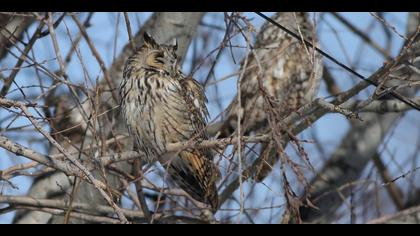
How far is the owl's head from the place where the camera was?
453cm

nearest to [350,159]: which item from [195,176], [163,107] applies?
[195,176]

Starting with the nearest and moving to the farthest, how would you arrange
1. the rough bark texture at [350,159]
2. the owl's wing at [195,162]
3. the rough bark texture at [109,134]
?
the owl's wing at [195,162] < the rough bark texture at [109,134] < the rough bark texture at [350,159]

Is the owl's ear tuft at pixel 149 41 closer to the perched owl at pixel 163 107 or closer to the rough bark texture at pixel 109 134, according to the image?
the perched owl at pixel 163 107

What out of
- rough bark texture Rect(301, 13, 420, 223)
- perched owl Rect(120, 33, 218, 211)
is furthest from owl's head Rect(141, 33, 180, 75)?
rough bark texture Rect(301, 13, 420, 223)

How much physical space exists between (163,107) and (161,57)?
308 mm

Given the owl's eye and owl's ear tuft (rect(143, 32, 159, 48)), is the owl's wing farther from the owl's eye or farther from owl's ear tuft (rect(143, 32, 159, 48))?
owl's ear tuft (rect(143, 32, 159, 48))

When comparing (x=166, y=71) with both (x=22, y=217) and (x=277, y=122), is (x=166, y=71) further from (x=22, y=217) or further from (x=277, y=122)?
(x=22, y=217)

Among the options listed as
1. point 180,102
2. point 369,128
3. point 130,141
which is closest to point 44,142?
point 130,141

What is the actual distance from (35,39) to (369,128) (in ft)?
10.2

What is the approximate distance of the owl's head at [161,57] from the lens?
453cm

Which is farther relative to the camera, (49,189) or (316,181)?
(316,181)

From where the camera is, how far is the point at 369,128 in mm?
6539

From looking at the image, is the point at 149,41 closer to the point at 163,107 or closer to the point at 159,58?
the point at 159,58

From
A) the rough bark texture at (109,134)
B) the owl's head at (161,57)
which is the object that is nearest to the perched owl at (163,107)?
the owl's head at (161,57)
